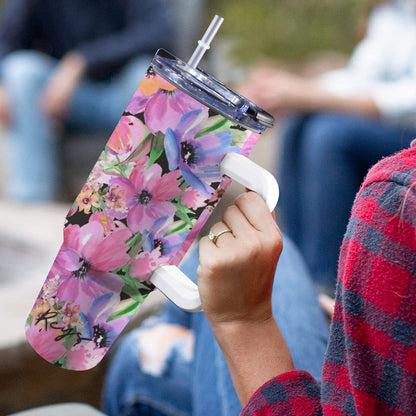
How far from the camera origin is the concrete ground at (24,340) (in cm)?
96

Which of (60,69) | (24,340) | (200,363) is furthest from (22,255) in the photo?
(60,69)

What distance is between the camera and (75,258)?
0.53 meters

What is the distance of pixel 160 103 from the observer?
50 cm

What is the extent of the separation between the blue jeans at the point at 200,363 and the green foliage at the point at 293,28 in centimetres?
310

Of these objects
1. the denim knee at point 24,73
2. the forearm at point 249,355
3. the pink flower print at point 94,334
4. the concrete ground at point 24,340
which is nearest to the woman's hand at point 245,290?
the forearm at point 249,355

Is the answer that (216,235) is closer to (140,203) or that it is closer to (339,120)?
(140,203)

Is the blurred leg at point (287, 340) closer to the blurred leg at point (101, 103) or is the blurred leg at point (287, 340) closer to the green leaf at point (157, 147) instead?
the green leaf at point (157, 147)

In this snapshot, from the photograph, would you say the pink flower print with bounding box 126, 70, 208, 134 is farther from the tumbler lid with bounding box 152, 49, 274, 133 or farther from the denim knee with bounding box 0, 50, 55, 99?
the denim knee with bounding box 0, 50, 55, 99

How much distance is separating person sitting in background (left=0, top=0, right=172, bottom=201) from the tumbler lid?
165 centimetres

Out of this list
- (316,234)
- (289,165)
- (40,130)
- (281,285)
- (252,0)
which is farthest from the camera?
(252,0)

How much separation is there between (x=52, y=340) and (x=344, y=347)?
26cm

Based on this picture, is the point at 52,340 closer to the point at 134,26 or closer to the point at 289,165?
the point at 289,165

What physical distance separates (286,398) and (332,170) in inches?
43.6

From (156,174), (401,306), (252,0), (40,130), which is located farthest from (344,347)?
(252,0)
